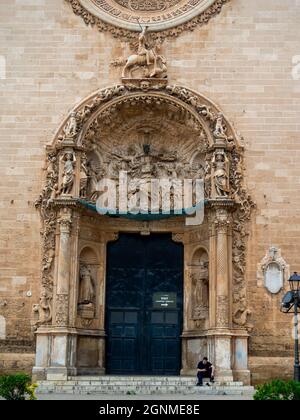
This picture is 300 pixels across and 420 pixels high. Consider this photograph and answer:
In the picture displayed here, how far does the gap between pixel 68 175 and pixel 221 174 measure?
4349 millimetres

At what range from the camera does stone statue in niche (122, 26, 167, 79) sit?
20.4 meters

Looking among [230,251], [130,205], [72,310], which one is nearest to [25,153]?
[130,205]

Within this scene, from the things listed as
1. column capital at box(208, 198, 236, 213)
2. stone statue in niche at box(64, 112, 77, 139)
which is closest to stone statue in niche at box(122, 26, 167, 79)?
stone statue in niche at box(64, 112, 77, 139)

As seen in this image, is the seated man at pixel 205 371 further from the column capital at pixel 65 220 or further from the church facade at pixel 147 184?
the column capital at pixel 65 220

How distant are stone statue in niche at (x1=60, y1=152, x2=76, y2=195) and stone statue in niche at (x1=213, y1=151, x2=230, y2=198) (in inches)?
160

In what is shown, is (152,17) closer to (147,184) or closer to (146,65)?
(146,65)

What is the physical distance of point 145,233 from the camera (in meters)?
21.1

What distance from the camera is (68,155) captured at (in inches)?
778

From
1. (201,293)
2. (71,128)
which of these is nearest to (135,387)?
(201,293)

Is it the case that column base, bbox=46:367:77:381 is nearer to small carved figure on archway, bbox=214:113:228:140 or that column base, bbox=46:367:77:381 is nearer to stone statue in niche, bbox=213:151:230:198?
stone statue in niche, bbox=213:151:230:198
